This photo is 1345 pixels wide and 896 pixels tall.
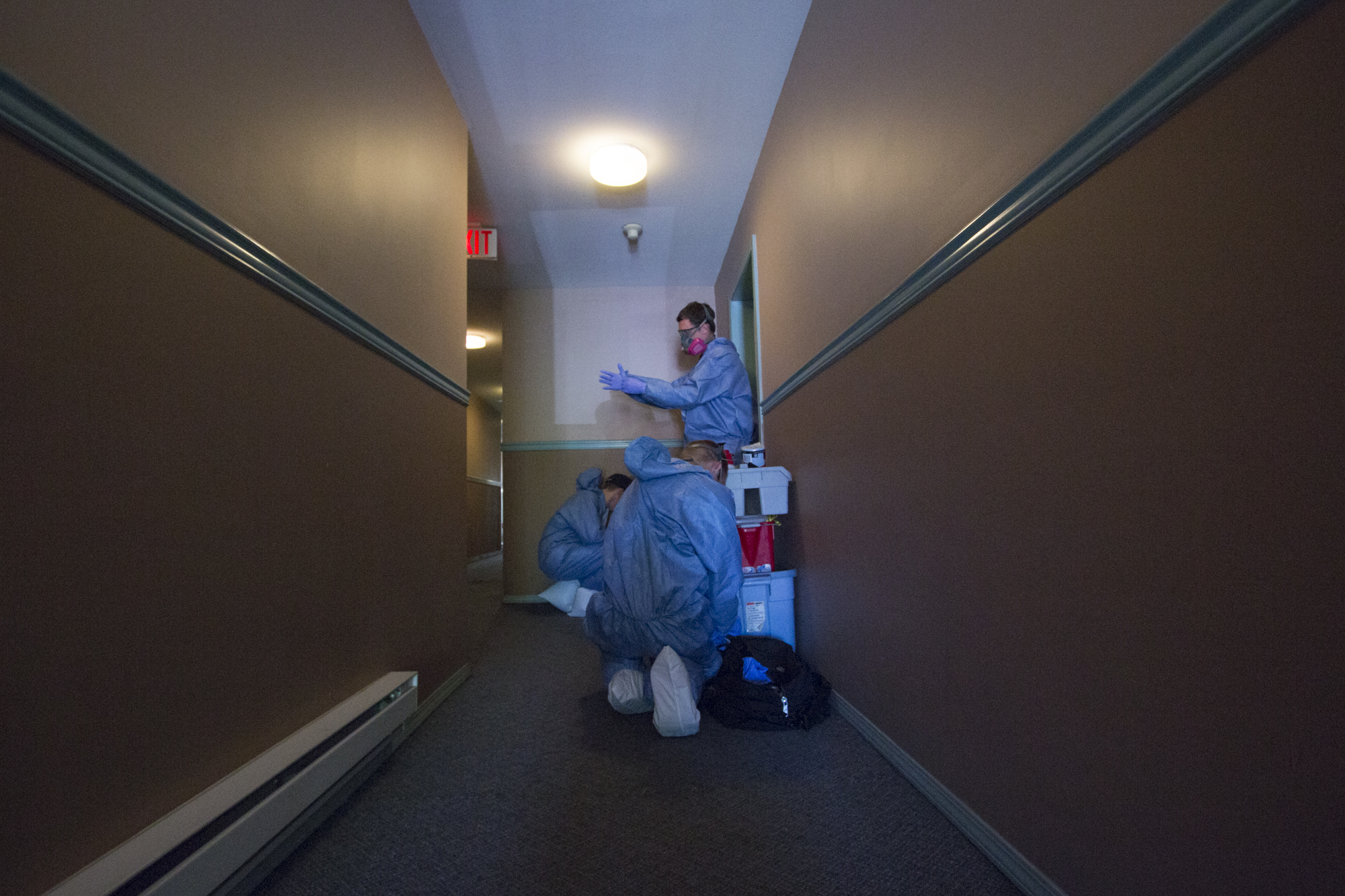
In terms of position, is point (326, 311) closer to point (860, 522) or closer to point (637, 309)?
point (860, 522)

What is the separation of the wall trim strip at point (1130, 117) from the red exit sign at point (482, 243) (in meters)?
2.76

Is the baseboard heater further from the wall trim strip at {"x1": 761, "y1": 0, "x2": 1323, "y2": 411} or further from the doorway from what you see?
the doorway

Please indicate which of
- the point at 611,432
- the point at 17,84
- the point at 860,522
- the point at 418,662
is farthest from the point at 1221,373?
the point at 611,432

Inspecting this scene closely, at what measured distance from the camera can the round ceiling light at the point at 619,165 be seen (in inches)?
111

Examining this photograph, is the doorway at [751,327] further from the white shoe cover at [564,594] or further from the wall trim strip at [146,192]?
the wall trim strip at [146,192]

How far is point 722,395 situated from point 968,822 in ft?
7.63

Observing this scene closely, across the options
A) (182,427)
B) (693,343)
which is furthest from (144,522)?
(693,343)

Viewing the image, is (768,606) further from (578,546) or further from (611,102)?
(611,102)

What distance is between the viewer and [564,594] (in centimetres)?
384

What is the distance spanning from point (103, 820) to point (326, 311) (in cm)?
99

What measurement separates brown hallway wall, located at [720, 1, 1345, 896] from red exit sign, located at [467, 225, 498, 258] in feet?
9.16

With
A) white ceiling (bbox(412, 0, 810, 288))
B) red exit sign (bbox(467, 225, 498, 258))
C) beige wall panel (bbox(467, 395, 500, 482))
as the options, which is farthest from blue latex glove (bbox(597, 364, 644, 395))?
beige wall panel (bbox(467, 395, 500, 482))

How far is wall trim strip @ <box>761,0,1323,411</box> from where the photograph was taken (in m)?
0.62

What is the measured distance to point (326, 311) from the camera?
1375mm
